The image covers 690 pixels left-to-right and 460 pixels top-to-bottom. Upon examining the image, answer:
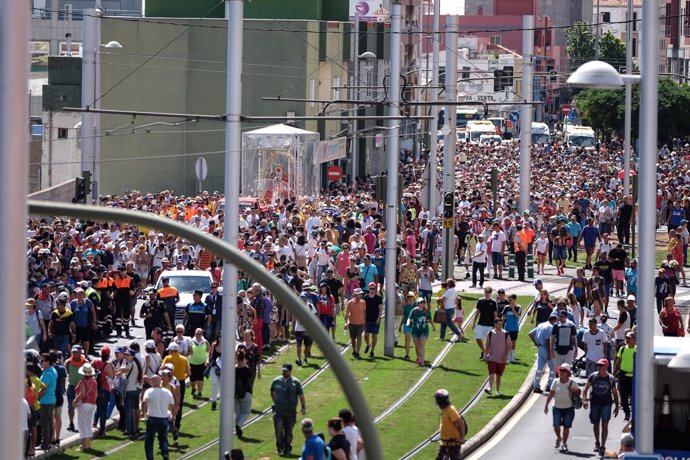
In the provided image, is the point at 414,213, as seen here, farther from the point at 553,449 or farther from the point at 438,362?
the point at 553,449

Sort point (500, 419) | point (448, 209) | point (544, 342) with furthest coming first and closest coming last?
1. point (448, 209)
2. point (544, 342)
3. point (500, 419)

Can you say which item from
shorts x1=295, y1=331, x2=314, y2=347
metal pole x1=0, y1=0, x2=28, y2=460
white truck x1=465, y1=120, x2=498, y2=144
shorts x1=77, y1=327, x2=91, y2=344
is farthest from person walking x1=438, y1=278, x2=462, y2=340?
white truck x1=465, y1=120, x2=498, y2=144

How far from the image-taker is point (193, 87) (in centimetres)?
6419

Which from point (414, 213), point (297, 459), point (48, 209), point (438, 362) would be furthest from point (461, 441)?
point (414, 213)

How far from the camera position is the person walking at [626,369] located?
845 inches

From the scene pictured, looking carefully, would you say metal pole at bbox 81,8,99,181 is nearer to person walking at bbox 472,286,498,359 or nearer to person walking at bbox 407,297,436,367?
person walking at bbox 407,297,436,367

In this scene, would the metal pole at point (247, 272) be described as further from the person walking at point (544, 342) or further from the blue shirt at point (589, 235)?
the blue shirt at point (589, 235)

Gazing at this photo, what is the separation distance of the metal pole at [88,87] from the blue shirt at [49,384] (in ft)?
56.5

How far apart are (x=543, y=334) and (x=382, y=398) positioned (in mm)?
2563

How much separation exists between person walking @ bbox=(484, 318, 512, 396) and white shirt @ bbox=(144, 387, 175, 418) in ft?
19.5

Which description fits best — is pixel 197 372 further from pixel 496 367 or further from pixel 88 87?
pixel 88 87

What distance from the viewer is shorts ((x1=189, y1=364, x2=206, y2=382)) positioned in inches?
918

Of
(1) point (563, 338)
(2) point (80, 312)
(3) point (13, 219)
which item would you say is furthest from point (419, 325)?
(3) point (13, 219)

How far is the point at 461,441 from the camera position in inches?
744
